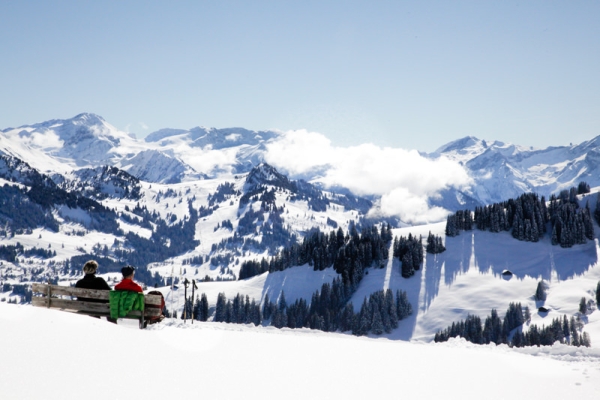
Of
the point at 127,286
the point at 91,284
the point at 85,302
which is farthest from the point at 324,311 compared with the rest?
the point at 127,286

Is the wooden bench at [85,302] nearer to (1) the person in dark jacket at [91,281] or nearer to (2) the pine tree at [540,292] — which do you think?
(1) the person in dark jacket at [91,281]

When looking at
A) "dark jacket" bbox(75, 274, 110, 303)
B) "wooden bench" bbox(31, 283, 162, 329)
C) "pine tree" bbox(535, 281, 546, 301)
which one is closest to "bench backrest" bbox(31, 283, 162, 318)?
"wooden bench" bbox(31, 283, 162, 329)

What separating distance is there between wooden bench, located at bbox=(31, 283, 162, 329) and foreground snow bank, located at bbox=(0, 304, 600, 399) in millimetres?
3171

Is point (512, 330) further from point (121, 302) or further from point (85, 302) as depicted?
point (85, 302)

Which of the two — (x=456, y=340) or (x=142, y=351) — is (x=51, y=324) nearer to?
(x=142, y=351)

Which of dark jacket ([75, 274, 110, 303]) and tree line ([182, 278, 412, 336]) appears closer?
dark jacket ([75, 274, 110, 303])

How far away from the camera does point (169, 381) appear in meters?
12.8

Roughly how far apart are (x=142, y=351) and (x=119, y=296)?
24.7ft

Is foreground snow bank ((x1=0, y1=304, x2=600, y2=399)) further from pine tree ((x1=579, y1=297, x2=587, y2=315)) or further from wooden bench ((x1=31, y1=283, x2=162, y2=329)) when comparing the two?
pine tree ((x1=579, y1=297, x2=587, y2=315))

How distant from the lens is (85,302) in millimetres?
23078

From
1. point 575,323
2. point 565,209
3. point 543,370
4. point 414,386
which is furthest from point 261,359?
point 565,209

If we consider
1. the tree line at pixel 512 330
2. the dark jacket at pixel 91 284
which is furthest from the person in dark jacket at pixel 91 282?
the tree line at pixel 512 330

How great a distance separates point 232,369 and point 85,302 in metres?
11.9

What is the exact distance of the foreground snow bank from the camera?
1220cm
